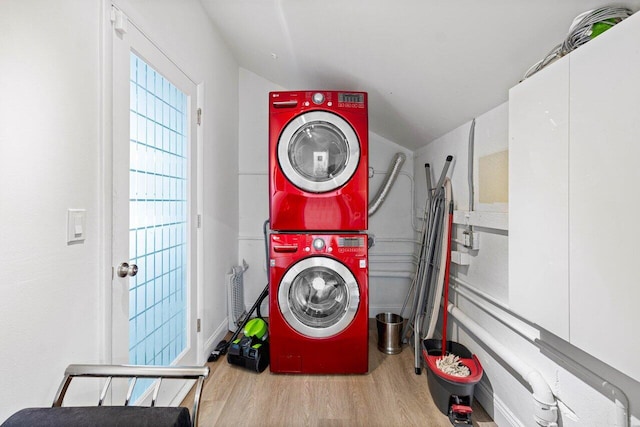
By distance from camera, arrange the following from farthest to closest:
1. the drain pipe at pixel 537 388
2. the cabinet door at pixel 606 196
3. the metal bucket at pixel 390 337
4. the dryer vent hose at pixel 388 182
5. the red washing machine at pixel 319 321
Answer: the dryer vent hose at pixel 388 182, the metal bucket at pixel 390 337, the red washing machine at pixel 319 321, the drain pipe at pixel 537 388, the cabinet door at pixel 606 196

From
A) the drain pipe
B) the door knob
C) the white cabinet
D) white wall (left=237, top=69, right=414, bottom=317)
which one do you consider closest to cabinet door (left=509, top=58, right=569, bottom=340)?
the white cabinet

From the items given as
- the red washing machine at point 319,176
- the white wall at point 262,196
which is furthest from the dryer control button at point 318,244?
the white wall at point 262,196

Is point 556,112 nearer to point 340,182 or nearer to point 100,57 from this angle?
point 340,182

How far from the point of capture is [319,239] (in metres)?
2.23

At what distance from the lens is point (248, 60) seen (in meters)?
3.01

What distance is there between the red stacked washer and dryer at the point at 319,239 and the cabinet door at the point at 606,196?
4.62 ft

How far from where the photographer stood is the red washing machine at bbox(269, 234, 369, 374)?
222cm

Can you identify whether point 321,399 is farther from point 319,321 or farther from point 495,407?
point 495,407

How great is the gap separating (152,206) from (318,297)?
4.06 feet

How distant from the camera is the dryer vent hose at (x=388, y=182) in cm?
322

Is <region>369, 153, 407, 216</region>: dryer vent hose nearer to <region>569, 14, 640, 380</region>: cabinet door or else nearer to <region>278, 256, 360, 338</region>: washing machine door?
<region>278, 256, 360, 338</region>: washing machine door

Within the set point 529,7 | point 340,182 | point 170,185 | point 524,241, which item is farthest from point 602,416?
point 170,185

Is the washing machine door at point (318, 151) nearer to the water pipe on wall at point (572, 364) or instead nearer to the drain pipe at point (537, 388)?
the water pipe on wall at point (572, 364)

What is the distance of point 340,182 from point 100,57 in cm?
145
